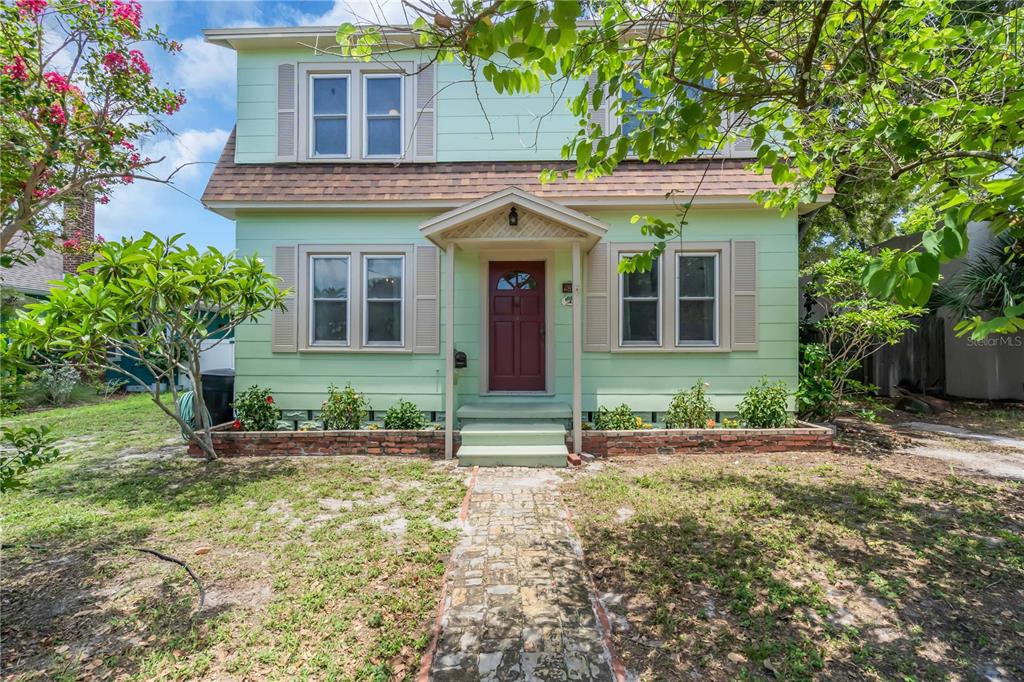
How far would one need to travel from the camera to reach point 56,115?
3.47 meters

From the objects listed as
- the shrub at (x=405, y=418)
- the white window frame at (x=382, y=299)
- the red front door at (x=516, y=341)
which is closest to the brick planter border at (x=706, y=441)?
the red front door at (x=516, y=341)

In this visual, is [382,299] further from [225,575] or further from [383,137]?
[225,575]

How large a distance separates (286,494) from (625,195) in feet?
18.9

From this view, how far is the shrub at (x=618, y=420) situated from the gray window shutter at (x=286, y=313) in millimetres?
4669

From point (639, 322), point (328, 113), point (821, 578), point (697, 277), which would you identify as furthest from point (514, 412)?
point (328, 113)

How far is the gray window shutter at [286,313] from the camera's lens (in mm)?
6906

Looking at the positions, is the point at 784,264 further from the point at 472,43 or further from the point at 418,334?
the point at 472,43

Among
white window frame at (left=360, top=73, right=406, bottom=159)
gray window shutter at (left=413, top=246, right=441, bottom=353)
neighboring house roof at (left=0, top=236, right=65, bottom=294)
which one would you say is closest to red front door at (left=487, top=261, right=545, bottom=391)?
gray window shutter at (left=413, top=246, right=441, bottom=353)

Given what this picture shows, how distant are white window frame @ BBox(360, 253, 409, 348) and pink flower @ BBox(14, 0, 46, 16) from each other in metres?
3.96

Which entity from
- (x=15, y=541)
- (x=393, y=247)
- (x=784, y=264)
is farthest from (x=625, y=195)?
(x=15, y=541)

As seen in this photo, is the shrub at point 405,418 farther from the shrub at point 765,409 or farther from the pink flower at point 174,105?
the shrub at point 765,409

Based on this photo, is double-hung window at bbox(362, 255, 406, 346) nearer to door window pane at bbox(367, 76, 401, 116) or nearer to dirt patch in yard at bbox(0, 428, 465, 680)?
door window pane at bbox(367, 76, 401, 116)

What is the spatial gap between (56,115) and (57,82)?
1.91ft

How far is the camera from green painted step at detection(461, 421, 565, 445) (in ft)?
19.0
